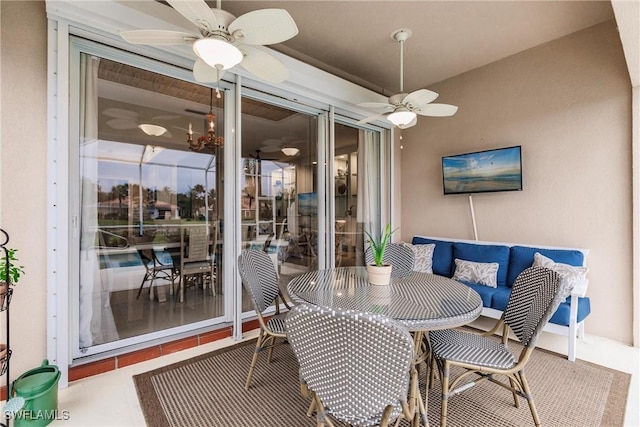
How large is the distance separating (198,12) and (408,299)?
197cm

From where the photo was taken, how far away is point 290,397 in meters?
2.04

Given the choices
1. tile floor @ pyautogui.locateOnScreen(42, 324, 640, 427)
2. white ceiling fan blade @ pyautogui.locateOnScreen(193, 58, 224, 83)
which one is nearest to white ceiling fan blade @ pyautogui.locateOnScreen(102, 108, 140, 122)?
white ceiling fan blade @ pyautogui.locateOnScreen(193, 58, 224, 83)

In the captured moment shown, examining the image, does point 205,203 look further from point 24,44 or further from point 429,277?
point 429,277

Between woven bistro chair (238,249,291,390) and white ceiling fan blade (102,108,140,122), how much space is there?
180 centimetres

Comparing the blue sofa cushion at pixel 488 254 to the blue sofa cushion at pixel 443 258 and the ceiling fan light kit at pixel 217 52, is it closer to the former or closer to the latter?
the blue sofa cushion at pixel 443 258

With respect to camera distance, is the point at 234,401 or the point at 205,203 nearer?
the point at 234,401

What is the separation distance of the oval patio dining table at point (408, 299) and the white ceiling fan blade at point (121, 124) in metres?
2.22

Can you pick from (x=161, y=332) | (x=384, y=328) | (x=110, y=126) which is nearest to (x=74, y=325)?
(x=161, y=332)

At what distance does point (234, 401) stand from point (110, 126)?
98.8 inches

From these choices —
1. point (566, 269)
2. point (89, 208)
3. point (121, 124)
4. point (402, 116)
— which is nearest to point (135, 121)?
point (121, 124)

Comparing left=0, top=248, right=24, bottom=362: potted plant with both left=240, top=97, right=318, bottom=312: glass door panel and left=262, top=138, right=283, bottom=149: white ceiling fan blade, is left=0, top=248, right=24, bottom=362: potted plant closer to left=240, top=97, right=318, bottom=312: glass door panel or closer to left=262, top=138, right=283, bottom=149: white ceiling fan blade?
left=240, top=97, right=318, bottom=312: glass door panel

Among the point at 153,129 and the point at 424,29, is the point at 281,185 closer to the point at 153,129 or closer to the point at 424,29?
the point at 153,129

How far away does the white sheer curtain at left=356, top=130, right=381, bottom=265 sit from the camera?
4.52 meters

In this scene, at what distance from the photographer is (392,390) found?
1.13 m
